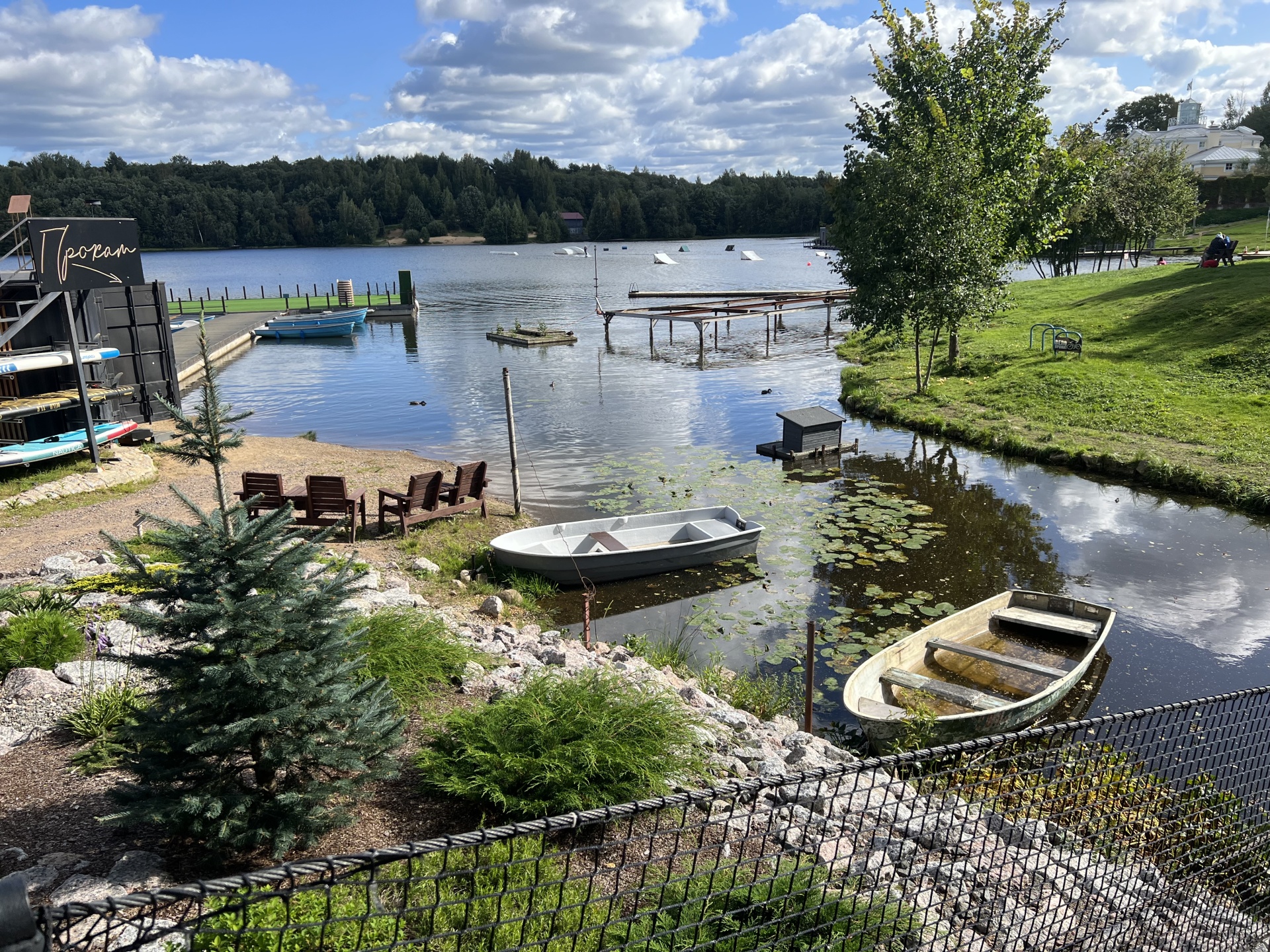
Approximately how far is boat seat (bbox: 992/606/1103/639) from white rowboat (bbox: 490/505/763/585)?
14.8 feet

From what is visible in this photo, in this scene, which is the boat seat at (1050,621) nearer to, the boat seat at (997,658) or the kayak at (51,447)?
the boat seat at (997,658)

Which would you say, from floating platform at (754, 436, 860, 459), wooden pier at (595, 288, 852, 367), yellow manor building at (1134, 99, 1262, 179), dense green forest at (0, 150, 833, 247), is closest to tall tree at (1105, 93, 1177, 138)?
yellow manor building at (1134, 99, 1262, 179)

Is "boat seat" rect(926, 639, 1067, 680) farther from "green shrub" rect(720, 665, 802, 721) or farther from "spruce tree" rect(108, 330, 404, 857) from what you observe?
"spruce tree" rect(108, 330, 404, 857)

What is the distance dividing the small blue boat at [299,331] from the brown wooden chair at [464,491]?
1570 inches

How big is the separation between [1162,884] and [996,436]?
18.5 metres

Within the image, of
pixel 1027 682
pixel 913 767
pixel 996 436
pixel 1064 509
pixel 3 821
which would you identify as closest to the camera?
pixel 3 821

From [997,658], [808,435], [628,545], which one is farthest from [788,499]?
[997,658]

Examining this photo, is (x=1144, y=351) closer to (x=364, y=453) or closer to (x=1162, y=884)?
(x=364, y=453)

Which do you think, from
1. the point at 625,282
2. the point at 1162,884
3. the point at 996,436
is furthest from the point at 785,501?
the point at 625,282

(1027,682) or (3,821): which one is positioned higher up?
(3,821)

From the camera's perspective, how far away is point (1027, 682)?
10.9 meters

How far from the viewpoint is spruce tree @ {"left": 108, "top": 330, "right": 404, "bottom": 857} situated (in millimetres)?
4785

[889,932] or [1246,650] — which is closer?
[889,932]

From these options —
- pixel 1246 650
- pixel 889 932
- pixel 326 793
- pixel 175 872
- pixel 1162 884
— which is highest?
pixel 326 793
